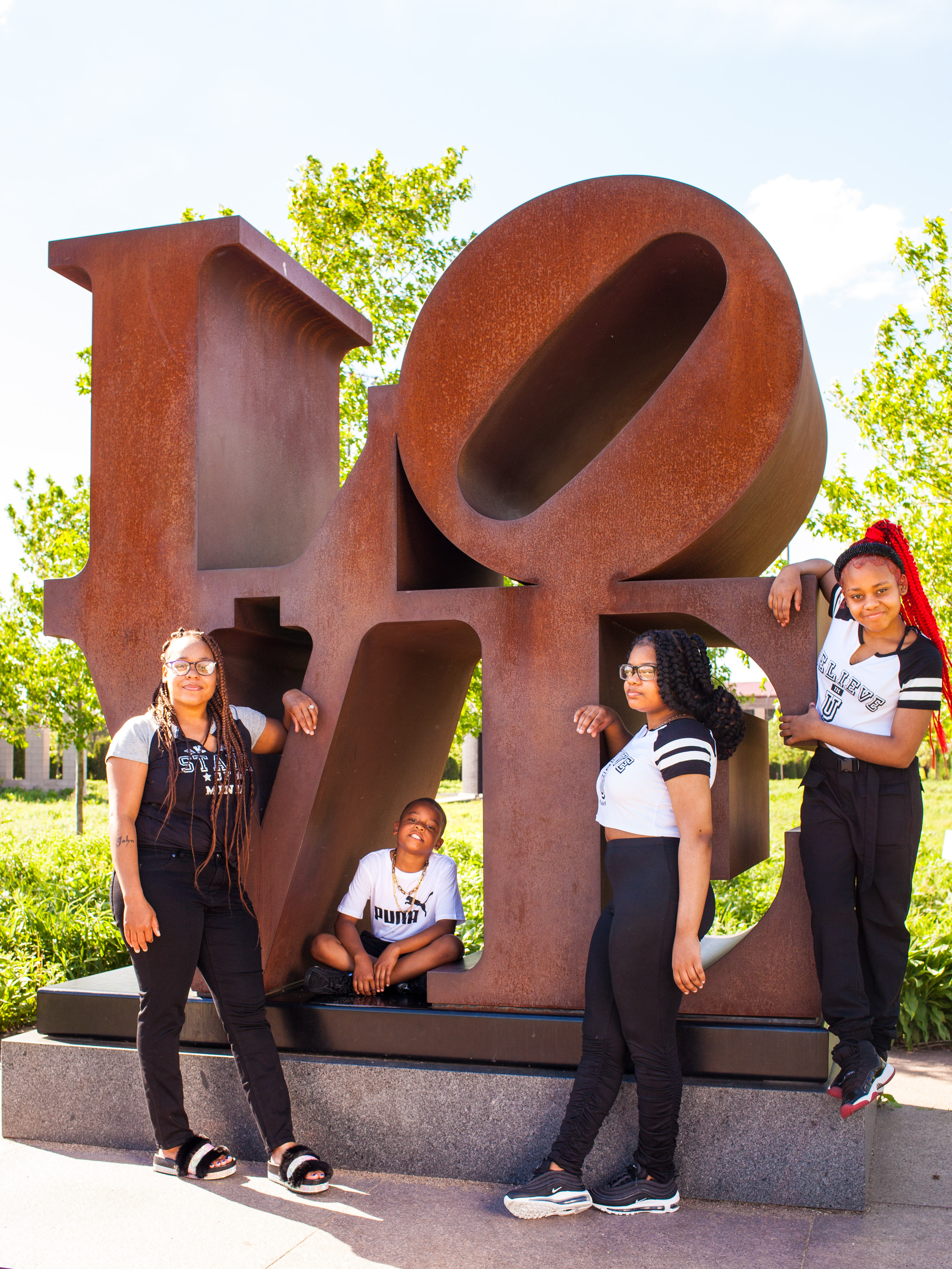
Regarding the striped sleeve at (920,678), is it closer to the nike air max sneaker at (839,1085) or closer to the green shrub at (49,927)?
the nike air max sneaker at (839,1085)

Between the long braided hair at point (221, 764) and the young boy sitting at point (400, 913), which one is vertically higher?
the long braided hair at point (221, 764)

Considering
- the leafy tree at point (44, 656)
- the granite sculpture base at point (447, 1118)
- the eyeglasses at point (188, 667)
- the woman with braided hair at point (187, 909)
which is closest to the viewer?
the granite sculpture base at point (447, 1118)

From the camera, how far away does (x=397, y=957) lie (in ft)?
15.9

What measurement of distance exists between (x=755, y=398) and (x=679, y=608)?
34.1 inches

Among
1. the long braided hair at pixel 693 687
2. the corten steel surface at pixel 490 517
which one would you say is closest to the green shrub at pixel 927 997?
the corten steel surface at pixel 490 517

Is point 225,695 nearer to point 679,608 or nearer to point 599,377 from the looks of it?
point 679,608

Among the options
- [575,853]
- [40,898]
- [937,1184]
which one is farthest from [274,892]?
[40,898]

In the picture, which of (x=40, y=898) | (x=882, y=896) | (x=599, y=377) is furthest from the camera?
(x=40, y=898)

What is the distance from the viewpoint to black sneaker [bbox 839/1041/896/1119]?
12.4 feet

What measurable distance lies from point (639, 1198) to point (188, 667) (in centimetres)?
255

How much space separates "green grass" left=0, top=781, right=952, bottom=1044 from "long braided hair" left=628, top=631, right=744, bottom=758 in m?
3.09

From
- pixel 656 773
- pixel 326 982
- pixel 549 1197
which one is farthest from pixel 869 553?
pixel 326 982

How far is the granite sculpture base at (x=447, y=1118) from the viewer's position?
4004 millimetres

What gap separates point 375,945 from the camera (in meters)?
5.08
